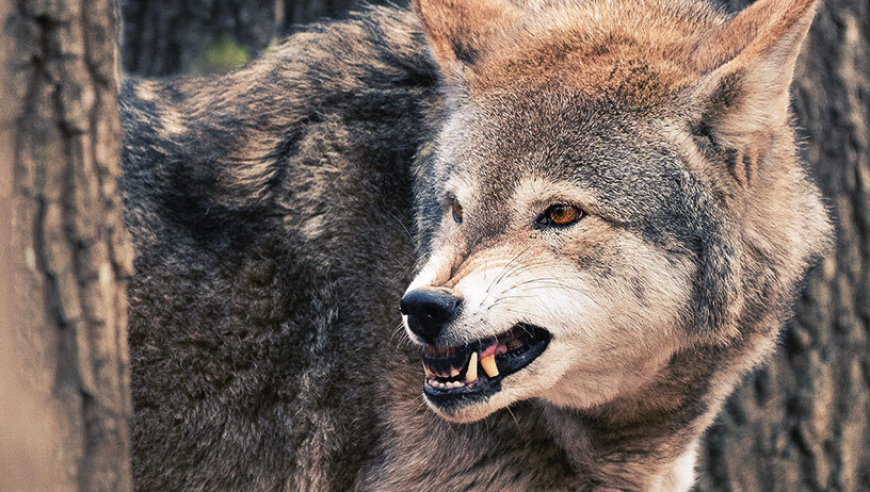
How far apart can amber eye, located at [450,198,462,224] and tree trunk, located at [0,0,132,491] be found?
4.12ft

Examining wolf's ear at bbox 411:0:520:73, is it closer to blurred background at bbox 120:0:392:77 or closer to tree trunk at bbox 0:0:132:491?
tree trunk at bbox 0:0:132:491

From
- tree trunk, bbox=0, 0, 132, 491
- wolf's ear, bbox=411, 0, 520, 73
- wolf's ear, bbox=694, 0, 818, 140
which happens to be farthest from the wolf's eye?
tree trunk, bbox=0, 0, 132, 491

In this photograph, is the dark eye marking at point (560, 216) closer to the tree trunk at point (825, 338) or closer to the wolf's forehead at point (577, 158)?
the wolf's forehead at point (577, 158)

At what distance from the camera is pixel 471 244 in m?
2.93

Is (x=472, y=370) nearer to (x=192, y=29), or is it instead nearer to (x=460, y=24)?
(x=460, y=24)

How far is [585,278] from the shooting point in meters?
2.82

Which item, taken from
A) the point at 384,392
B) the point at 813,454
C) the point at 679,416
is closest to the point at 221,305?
the point at 384,392

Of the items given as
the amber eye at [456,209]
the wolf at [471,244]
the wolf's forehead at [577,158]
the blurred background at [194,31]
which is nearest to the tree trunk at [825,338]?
the wolf at [471,244]

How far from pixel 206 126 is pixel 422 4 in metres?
0.97

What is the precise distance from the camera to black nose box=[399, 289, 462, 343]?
2.68 meters

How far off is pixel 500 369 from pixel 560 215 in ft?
1.76

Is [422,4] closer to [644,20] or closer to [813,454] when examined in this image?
[644,20]

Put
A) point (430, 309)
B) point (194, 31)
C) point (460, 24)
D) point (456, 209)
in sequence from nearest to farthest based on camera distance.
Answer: point (430, 309)
point (456, 209)
point (460, 24)
point (194, 31)

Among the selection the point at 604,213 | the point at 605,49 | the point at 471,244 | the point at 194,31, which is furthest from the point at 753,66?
the point at 194,31
